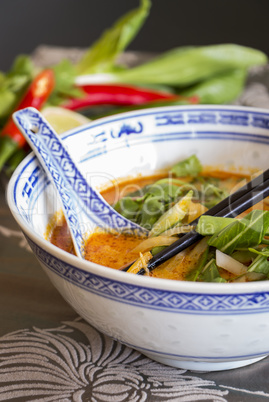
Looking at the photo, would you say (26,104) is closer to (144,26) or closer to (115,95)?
(115,95)

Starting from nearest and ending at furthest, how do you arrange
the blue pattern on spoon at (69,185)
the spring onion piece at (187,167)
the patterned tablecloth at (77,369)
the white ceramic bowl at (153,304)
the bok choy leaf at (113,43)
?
the white ceramic bowl at (153,304) < the patterned tablecloth at (77,369) < the blue pattern on spoon at (69,185) < the spring onion piece at (187,167) < the bok choy leaf at (113,43)

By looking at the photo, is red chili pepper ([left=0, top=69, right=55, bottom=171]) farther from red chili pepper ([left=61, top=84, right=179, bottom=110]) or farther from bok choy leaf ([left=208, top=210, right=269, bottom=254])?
bok choy leaf ([left=208, top=210, right=269, bottom=254])

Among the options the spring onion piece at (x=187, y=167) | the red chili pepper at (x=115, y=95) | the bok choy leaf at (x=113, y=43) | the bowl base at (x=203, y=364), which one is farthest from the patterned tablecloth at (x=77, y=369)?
the bok choy leaf at (x=113, y=43)

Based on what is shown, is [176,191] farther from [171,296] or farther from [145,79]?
[145,79]

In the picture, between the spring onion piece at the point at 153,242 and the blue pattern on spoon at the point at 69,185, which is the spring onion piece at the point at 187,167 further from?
the spring onion piece at the point at 153,242

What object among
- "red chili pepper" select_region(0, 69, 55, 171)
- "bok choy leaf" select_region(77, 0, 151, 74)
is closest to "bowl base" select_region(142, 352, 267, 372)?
"red chili pepper" select_region(0, 69, 55, 171)

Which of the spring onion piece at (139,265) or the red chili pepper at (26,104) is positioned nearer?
the spring onion piece at (139,265)
